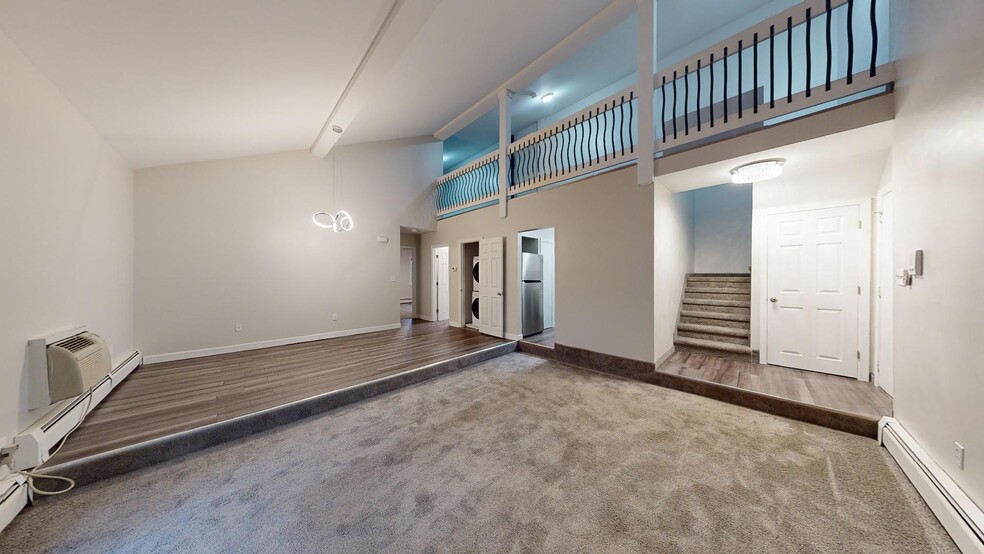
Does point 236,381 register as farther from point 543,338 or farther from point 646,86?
point 646,86

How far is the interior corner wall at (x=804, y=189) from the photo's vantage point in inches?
125

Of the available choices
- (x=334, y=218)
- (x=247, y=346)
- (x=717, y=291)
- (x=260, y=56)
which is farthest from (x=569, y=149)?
(x=247, y=346)

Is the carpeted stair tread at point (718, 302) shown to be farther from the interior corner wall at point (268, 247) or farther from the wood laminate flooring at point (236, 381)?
the interior corner wall at point (268, 247)

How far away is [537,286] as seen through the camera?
605 centimetres

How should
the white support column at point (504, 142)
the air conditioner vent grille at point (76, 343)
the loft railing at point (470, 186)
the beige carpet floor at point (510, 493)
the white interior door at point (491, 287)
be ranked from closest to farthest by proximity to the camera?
the beige carpet floor at point (510, 493)
the air conditioner vent grille at point (76, 343)
the white support column at point (504, 142)
the white interior door at point (491, 287)
the loft railing at point (470, 186)

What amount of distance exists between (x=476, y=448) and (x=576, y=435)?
2.74 feet

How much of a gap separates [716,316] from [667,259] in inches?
63.1

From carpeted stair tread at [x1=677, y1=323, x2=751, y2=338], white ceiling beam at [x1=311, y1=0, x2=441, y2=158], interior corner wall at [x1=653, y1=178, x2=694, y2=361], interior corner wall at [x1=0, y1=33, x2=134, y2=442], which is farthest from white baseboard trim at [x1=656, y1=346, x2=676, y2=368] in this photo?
interior corner wall at [x1=0, y1=33, x2=134, y2=442]

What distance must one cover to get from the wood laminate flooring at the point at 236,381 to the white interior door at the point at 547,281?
1.64m

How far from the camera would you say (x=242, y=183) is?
4777 millimetres

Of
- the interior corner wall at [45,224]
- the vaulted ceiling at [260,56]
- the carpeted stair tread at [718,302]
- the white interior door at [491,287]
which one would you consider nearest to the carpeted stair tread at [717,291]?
the carpeted stair tread at [718,302]

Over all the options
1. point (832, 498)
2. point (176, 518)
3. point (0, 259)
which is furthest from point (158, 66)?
point (832, 498)

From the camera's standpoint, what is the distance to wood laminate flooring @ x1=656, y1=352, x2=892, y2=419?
2.72m

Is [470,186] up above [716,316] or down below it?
above
